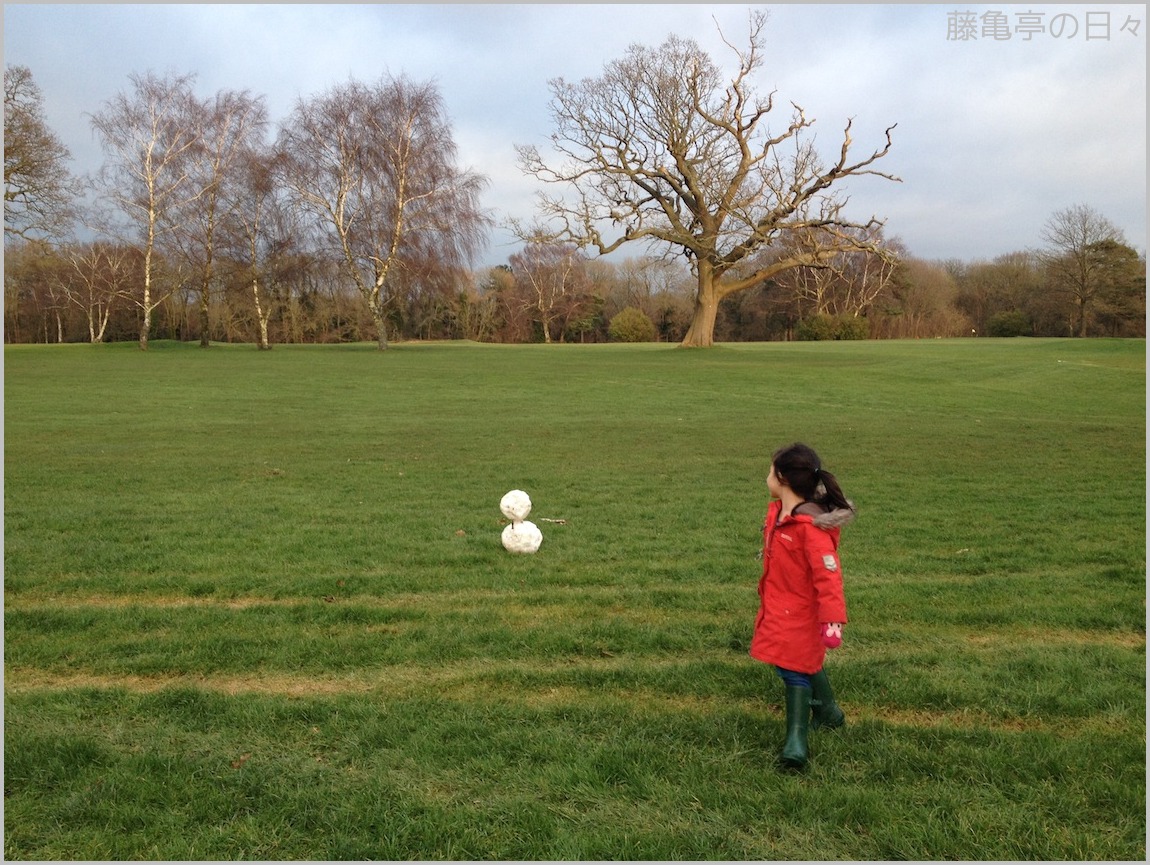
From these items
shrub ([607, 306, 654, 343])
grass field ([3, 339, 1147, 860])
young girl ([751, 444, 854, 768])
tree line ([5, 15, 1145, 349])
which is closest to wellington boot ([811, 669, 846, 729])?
young girl ([751, 444, 854, 768])

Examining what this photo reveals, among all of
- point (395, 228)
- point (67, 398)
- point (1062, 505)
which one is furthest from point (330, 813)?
point (395, 228)

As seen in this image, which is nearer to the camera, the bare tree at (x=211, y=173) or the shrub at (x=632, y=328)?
the bare tree at (x=211, y=173)

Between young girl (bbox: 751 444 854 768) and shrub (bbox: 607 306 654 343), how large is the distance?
5472 centimetres

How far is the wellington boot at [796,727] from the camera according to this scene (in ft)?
11.3

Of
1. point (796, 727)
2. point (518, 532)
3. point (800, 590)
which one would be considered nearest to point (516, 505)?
point (518, 532)

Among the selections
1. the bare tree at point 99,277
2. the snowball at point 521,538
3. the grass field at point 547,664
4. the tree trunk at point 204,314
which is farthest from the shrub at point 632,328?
the snowball at point 521,538

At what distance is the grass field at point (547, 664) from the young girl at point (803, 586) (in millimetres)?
250

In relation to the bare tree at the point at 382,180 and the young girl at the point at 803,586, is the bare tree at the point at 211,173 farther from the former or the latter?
the young girl at the point at 803,586

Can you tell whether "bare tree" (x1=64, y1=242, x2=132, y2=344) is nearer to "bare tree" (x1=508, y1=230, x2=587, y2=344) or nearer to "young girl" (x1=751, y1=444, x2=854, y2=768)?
"bare tree" (x1=508, y1=230, x2=587, y2=344)

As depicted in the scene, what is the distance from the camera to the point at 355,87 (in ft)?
139

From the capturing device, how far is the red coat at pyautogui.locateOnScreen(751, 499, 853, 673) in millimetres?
3586

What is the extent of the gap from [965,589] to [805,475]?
3100mm

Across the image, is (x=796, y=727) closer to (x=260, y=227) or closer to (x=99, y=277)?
(x=260, y=227)

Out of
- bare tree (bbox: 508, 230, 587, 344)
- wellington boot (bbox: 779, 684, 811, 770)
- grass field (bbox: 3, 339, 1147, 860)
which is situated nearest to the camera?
grass field (bbox: 3, 339, 1147, 860)
